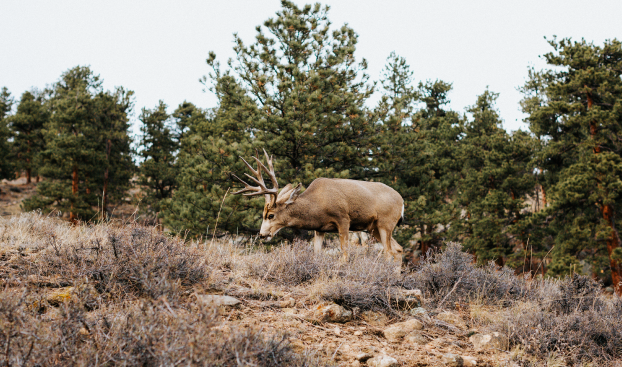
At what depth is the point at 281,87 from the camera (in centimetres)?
1116

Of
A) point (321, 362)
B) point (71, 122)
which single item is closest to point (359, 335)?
point (321, 362)

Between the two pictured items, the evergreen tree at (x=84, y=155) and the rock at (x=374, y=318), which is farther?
the evergreen tree at (x=84, y=155)

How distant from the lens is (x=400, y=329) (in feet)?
11.6

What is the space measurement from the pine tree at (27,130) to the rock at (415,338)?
4174cm

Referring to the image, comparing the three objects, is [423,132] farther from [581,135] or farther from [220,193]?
→ [581,135]

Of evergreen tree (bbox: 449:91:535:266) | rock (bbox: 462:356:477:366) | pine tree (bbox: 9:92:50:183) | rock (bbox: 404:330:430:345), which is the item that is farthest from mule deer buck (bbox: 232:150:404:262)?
pine tree (bbox: 9:92:50:183)

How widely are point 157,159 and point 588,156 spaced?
79.0ft

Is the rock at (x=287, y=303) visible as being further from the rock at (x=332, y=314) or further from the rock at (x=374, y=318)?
the rock at (x=374, y=318)

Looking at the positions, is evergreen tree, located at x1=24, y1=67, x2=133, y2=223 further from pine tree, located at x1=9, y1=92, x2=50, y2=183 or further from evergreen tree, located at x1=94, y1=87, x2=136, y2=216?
pine tree, located at x1=9, y1=92, x2=50, y2=183

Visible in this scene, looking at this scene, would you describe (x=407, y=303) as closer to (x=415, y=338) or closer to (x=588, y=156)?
(x=415, y=338)

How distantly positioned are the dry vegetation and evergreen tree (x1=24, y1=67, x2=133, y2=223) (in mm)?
19554

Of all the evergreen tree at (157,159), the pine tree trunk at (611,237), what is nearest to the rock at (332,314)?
the pine tree trunk at (611,237)

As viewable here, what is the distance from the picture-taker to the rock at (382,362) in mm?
2828

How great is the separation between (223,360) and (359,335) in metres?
1.59
